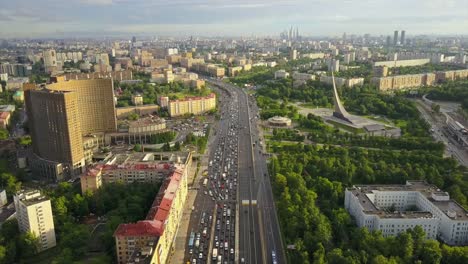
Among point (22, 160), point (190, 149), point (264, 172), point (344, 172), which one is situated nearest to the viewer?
point (344, 172)

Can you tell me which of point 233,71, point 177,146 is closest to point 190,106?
point 177,146

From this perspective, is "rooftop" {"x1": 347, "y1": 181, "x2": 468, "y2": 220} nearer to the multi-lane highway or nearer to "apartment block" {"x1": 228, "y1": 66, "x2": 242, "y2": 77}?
the multi-lane highway

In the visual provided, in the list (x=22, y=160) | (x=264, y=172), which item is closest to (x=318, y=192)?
(x=264, y=172)

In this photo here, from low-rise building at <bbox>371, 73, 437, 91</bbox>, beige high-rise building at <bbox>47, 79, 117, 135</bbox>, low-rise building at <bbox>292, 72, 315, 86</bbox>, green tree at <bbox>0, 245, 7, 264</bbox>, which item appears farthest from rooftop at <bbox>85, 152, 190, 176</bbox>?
low-rise building at <bbox>371, 73, 437, 91</bbox>

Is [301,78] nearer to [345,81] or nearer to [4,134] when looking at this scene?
[345,81]

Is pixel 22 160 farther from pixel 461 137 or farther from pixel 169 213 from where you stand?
pixel 461 137

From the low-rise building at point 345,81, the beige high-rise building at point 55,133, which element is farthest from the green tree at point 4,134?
the low-rise building at point 345,81
